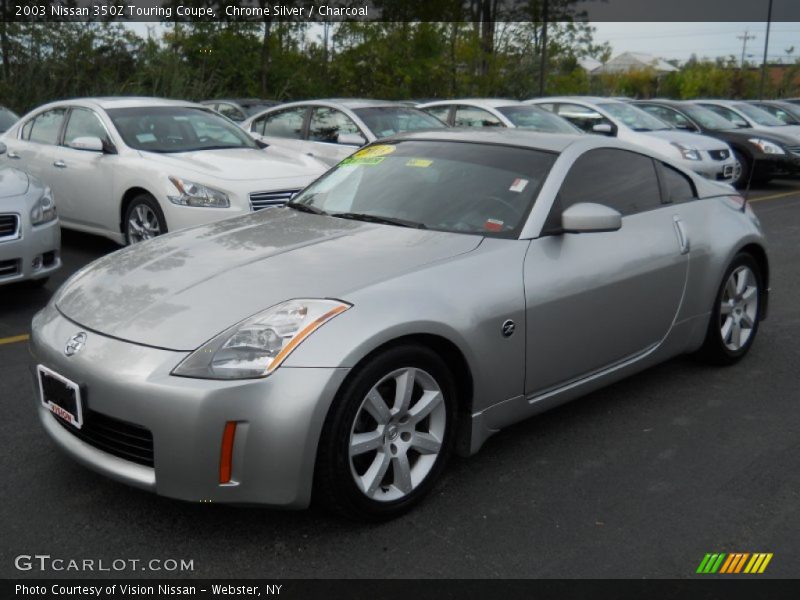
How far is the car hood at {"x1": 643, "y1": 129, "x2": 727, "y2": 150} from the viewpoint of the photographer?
1277cm

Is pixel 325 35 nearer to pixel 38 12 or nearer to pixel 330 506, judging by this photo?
pixel 38 12

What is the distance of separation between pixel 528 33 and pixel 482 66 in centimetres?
420

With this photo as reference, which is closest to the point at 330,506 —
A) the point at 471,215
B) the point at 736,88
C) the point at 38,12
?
the point at 471,215

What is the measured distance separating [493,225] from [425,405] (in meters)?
0.99

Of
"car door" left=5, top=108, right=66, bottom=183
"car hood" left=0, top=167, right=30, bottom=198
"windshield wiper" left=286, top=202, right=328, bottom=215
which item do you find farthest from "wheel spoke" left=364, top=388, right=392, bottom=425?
"car door" left=5, top=108, right=66, bottom=183

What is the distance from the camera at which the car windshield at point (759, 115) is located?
56.7 feet

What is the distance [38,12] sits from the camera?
2102 centimetres

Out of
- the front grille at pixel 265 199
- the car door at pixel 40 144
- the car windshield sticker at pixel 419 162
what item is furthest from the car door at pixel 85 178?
the car windshield sticker at pixel 419 162

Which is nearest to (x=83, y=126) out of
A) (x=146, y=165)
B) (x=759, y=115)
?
(x=146, y=165)

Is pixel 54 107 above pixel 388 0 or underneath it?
underneath

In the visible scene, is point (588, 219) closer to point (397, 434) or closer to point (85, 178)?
point (397, 434)

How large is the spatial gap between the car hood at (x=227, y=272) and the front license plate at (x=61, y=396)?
8.8 inches

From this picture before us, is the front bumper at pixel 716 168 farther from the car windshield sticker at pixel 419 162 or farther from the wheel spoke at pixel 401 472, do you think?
the wheel spoke at pixel 401 472

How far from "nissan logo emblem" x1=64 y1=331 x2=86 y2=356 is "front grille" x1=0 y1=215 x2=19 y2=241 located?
315cm
